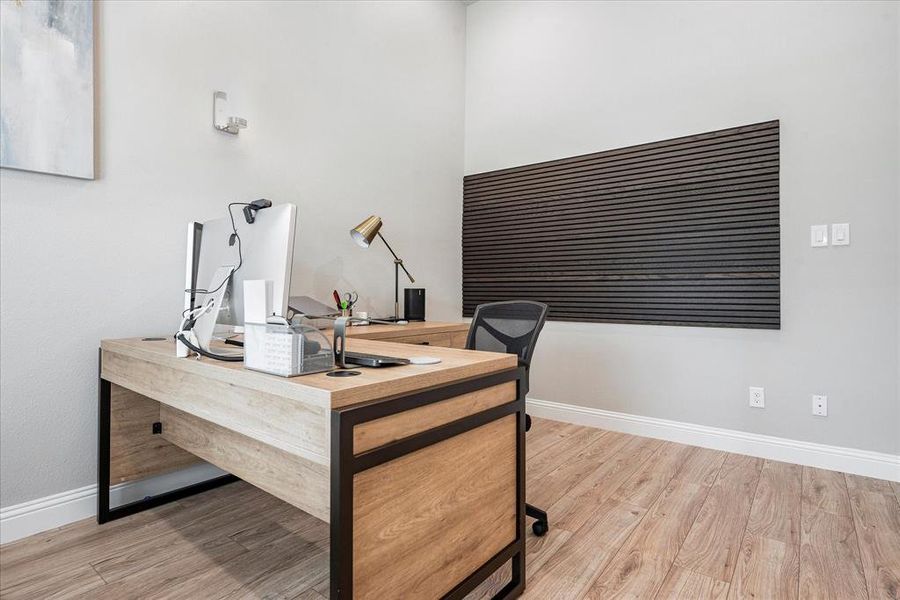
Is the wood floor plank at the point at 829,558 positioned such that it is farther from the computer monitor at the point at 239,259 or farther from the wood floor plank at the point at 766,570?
the computer monitor at the point at 239,259

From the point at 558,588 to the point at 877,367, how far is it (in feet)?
7.15

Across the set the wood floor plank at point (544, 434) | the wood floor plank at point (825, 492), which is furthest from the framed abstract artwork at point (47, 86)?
the wood floor plank at point (825, 492)

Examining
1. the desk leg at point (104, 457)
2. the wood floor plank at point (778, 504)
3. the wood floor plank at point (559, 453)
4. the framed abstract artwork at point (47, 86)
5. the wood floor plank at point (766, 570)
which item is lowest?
the wood floor plank at point (766, 570)

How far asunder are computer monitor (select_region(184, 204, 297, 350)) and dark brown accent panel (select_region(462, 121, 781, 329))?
245cm

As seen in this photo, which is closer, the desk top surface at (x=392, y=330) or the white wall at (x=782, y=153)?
the desk top surface at (x=392, y=330)

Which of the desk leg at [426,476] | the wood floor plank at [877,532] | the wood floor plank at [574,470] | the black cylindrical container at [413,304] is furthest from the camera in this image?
the black cylindrical container at [413,304]

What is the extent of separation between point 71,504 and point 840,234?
12.8 ft

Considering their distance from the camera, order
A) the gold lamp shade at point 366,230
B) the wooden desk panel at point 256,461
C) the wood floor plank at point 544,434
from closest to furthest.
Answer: the wooden desk panel at point 256,461 < the gold lamp shade at point 366,230 < the wood floor plank at point 544,434

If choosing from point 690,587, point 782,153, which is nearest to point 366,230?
point 690,587

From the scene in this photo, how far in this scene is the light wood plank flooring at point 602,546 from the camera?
1556 millimetres

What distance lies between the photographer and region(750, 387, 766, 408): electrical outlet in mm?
2799

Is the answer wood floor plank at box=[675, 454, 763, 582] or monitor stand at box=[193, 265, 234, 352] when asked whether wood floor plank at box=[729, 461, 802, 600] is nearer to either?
wood floor plank at box=[675, 454, 763, 582]

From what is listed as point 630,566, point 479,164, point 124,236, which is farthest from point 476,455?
point 479,164

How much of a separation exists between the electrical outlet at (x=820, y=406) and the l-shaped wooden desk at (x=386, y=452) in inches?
83.1
